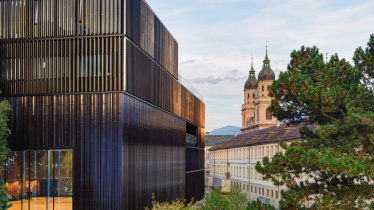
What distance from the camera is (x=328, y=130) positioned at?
992 inches

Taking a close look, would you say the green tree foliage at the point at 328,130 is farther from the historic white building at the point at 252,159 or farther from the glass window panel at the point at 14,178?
the historic white building at the point at 252,159

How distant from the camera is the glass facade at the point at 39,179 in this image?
111 ft

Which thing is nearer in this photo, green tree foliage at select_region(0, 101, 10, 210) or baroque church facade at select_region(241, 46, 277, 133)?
green tree foliage at select_region(0, 101, 10, 210)

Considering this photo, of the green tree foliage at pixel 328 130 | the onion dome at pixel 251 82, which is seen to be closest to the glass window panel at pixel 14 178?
the green tree foliage at pixel 328 130

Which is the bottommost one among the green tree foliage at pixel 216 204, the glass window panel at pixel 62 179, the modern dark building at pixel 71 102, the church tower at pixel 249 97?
the green tree foliage at pixel 216 204

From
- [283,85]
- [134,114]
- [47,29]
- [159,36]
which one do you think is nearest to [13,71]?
[47,29]

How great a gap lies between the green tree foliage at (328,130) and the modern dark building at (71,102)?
10805mm

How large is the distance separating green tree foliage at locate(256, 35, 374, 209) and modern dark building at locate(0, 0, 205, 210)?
10.8m

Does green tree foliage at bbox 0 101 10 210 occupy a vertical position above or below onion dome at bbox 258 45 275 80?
below

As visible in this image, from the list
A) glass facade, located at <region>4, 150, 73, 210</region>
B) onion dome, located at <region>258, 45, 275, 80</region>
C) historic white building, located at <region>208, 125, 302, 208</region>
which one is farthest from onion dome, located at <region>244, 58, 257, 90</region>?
glass facade, located at <region>4, 150, 73, 210</region>

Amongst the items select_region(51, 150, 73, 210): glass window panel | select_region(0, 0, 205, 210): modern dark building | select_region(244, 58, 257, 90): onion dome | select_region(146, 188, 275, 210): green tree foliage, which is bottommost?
select_region(146, 188, 275, 210): green tree foliage

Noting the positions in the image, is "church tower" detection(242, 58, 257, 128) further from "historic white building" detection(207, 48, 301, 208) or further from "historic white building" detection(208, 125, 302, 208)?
"historic white building" detection(208, 125, 302, 208)

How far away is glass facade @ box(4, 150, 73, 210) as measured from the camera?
33750mm

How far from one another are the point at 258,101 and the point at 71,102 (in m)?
114
